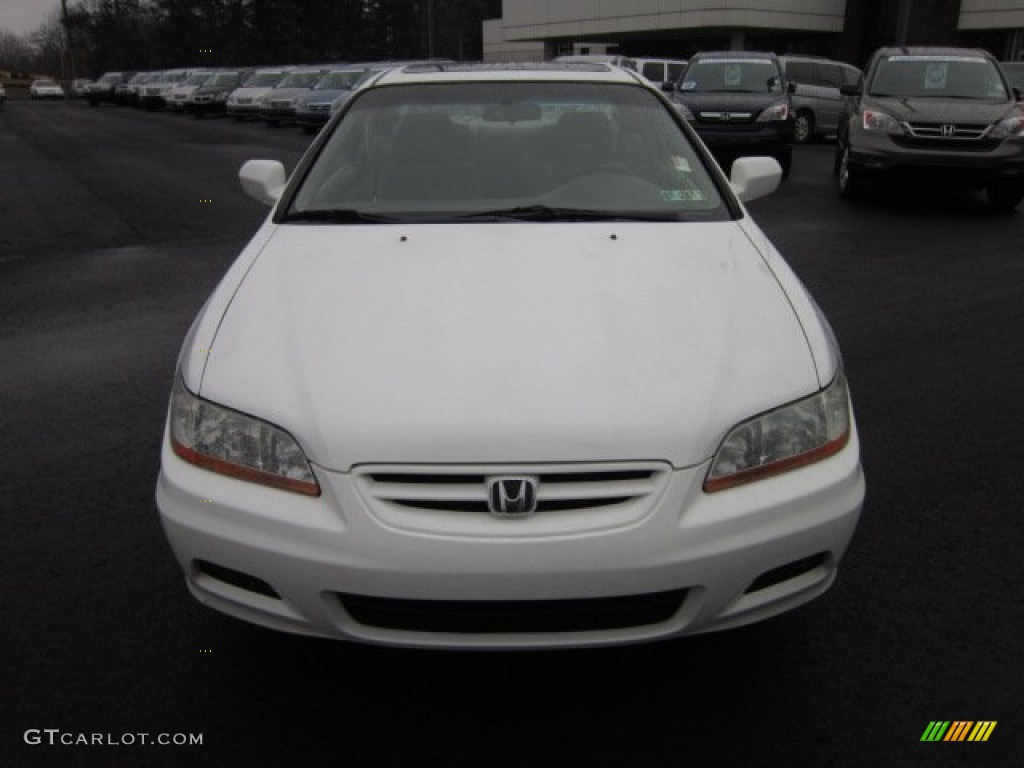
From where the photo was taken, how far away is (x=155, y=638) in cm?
280

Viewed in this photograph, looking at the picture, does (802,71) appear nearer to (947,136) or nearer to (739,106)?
(739,106)

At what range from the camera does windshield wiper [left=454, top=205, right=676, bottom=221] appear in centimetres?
338

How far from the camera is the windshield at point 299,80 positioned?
29.2m

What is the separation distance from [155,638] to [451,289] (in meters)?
1.32

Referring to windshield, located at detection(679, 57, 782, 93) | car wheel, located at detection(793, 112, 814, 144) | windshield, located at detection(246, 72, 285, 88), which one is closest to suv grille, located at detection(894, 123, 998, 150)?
windshield, located at detection(679, 57, 782, 93)

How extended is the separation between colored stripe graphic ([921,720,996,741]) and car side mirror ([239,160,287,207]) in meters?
3.11

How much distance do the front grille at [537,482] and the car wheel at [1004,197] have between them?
390 inches

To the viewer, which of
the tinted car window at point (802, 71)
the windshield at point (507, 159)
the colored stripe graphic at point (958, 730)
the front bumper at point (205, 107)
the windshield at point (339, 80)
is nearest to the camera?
the colored stripe graphic at point (958, 730)

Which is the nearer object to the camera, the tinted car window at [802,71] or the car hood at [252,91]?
the tinted car window at [802,71]

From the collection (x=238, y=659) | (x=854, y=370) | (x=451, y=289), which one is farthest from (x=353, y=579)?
(x=854, y=370)

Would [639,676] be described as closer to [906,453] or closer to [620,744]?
[620,744]

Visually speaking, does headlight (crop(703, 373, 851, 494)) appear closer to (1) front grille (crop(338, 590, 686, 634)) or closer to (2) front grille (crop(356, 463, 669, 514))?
(2) front grille (crop(356, 463, 669, 514))

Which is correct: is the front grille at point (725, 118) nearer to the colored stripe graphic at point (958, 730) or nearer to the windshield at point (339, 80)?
the colored stripe graphic at point (958, 730)

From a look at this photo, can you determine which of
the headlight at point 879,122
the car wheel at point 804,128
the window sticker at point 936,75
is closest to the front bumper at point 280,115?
the car wheel at point 804,128
